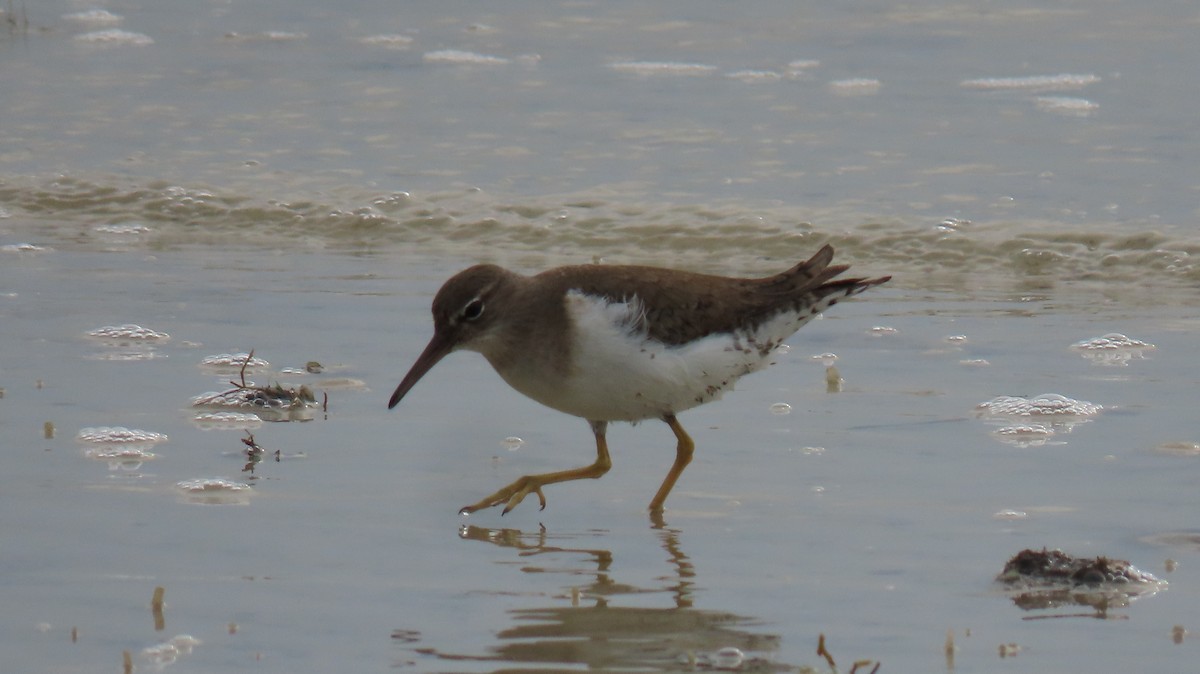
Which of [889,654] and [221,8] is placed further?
[221,8]

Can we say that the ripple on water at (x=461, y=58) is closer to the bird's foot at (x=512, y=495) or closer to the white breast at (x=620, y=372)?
the white breast at (x=620, y=372)

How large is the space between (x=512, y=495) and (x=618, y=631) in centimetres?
129

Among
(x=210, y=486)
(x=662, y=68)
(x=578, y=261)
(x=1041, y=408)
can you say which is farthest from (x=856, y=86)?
(x=210, y=486)

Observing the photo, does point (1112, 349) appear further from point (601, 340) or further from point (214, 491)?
point (214, 491)

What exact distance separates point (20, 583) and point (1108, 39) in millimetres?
13686

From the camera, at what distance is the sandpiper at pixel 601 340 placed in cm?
597

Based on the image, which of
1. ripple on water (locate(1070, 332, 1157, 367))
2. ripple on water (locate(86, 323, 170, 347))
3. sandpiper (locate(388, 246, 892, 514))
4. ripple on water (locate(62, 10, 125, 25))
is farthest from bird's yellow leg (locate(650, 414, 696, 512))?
ripple on water (locate(62, 10, 125, 25))

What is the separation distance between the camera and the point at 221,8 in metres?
18.7

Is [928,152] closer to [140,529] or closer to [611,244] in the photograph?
[611,244]

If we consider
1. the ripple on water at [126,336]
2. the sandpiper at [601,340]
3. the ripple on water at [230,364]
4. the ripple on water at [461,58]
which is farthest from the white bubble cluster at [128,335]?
the ripple on water at [461,58]

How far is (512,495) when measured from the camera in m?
5.79

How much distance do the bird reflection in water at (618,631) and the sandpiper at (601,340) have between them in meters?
0.77

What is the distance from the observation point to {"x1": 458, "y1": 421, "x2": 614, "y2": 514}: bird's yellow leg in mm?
5781

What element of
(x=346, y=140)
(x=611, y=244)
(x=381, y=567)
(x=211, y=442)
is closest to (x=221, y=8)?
(x=346, y=140)
